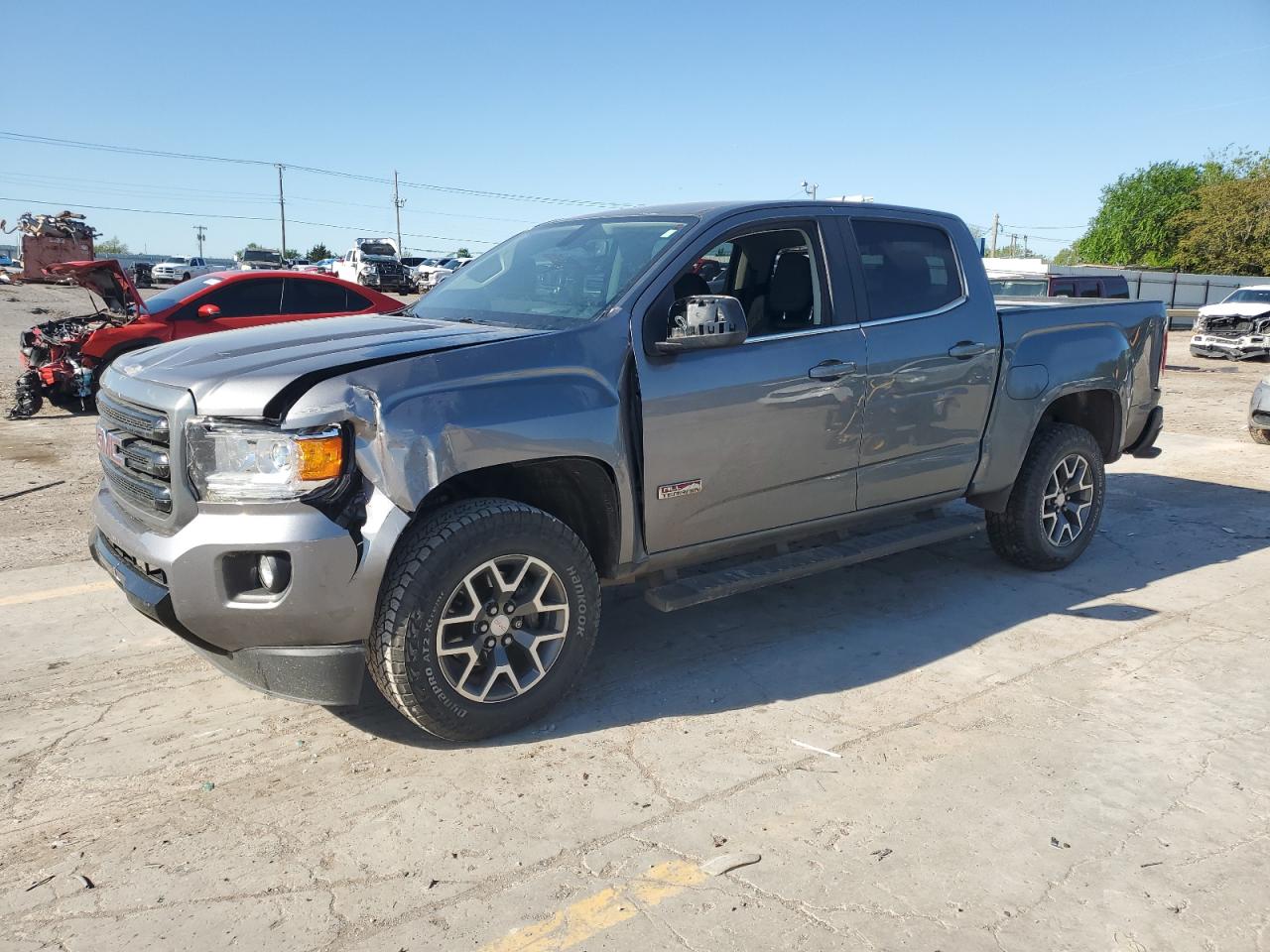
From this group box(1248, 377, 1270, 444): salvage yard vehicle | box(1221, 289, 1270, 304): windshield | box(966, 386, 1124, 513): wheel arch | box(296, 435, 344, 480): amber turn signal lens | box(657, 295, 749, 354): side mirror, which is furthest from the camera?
box(1221, 289, 1270, 304): windshield

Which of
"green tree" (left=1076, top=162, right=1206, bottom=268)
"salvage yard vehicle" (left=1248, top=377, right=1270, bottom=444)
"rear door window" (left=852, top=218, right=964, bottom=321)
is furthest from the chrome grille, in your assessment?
"green tree" (left=1076, top=162, right=1206, bottom=268)

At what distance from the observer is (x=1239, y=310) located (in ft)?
71.3

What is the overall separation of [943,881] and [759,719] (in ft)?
3.68

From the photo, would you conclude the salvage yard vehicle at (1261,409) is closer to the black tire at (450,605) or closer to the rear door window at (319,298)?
the black tire at (450,605)

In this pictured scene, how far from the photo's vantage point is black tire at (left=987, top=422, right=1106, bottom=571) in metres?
5.59

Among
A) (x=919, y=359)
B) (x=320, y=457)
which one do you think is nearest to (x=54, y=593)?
(x=320, y=457)

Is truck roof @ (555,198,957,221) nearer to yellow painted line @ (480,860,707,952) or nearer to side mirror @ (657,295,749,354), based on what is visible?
side mirror @ (657,295,749,354)

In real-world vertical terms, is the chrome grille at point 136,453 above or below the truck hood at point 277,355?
below

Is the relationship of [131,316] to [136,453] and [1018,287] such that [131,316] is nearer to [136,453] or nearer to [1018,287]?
[136,453]

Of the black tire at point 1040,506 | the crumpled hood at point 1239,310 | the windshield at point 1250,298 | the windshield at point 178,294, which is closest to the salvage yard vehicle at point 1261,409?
the black tire at point 1040,506

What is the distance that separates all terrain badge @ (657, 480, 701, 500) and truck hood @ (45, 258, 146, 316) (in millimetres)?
9700

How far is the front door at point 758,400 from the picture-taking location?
3975mm

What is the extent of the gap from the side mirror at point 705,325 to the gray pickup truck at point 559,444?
0.01 metres

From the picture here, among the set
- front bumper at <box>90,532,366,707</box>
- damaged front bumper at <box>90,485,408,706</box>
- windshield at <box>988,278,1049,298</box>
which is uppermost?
windshield at <box>988,278,1049,298</box>
